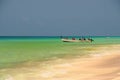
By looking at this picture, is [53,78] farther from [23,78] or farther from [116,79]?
[116,79]

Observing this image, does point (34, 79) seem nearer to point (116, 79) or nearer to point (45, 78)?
point (45, 78)

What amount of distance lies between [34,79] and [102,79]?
112 inches

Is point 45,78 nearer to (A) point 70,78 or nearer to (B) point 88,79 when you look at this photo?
(A) point 70,78

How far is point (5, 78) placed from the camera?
1317cm

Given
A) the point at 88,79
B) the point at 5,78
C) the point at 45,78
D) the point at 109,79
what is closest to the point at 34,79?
the point at 45,78

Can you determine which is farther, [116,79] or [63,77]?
[63,77]

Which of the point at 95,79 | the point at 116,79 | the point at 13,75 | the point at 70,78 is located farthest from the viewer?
the point at 13,75

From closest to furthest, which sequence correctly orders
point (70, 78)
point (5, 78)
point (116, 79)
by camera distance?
1. point (116, 79)
2. point (70, 78)
3. point (5, 78)

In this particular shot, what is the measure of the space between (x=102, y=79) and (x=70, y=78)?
1.49 metres

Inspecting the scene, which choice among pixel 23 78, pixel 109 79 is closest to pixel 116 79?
pixel 109 79

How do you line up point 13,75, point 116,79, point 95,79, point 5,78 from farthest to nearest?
point 13,75 → point 5,78 → point 95,79 → point 116,79

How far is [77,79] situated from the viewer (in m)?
12.0

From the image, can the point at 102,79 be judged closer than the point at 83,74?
Yes

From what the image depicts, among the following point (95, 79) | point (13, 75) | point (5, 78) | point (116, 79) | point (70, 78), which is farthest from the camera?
point (13, 75)
